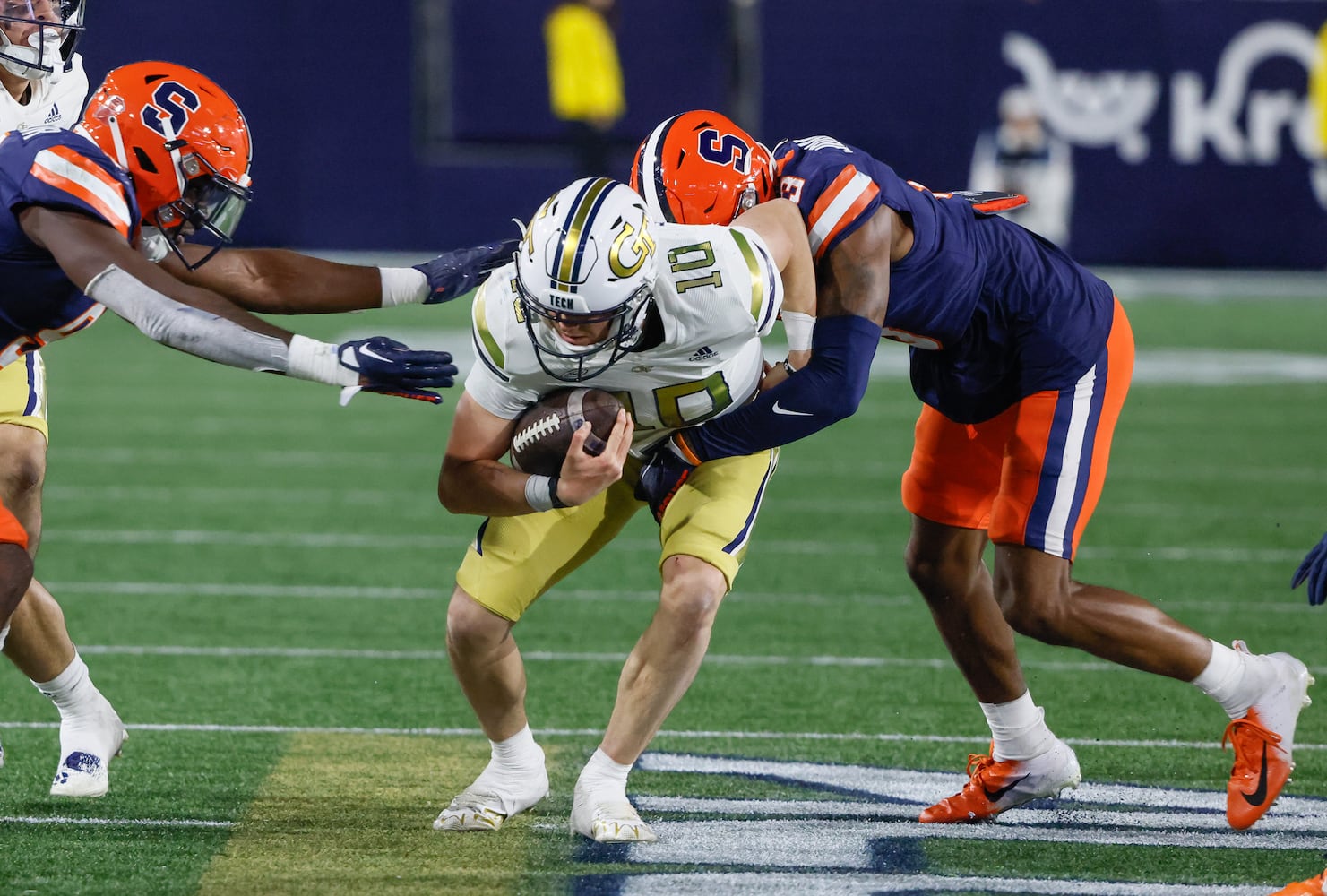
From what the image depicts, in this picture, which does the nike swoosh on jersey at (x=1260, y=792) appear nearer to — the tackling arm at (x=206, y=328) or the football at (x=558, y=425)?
the football at (x=558, y=425)

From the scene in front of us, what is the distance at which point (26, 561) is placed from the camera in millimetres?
3643

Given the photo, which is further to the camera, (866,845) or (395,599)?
(395,599)

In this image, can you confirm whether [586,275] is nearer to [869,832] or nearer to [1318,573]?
[869,832]

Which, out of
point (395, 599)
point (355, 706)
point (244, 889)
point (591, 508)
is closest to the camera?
point (244, 889)

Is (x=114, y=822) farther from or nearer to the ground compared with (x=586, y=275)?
nearer to the ground

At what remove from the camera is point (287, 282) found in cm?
422

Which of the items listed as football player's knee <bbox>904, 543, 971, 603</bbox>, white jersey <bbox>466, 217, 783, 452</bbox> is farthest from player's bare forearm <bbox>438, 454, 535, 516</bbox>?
football player's knee <bbox>904, 543, 971, 603</bbox>

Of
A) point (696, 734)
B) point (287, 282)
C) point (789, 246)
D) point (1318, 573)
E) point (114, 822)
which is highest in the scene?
point (789, 246)

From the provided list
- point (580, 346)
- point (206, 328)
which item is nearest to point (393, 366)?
point (206, 328)

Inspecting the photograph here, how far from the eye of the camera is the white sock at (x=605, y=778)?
12.4ft

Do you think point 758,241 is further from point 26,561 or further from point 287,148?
point 287,148

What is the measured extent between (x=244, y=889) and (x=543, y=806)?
840mm

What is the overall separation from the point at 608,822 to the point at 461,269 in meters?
1.25

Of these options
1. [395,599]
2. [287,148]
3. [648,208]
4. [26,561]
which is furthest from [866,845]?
[287,148]
